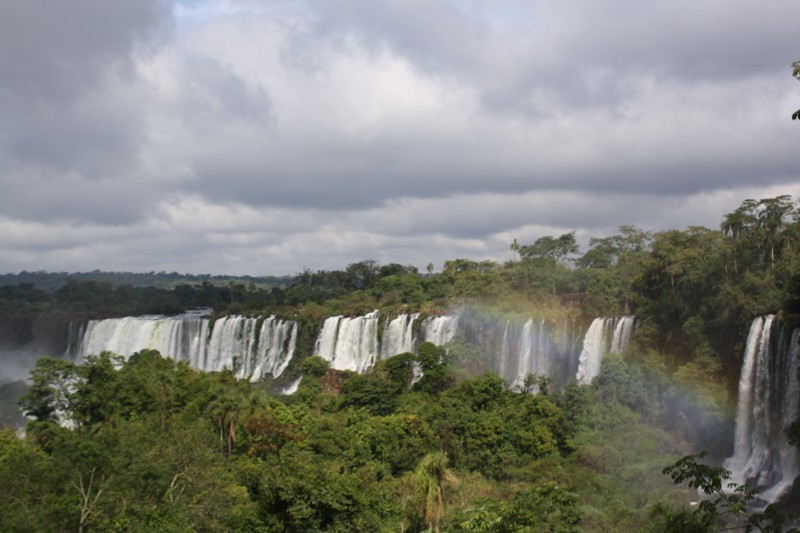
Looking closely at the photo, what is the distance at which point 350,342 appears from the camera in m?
50.1

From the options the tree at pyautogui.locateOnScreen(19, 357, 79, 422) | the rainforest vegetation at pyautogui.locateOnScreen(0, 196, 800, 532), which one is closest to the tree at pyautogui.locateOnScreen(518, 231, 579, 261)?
the rainforest vegetation at pyautogui.locateOnScreen(0, 196, 800, 532)

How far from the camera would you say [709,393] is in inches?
1160

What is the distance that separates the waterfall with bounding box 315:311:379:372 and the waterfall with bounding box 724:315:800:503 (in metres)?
26.2

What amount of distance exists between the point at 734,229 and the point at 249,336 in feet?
126

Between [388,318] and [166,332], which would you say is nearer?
[388,318]

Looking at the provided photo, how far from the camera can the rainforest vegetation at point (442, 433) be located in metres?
17.6

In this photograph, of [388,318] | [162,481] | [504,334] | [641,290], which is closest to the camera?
[162,481]

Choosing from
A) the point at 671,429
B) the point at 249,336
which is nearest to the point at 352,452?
the point at 671,429

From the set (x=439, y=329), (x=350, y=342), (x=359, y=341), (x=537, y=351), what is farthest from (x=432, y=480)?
(x=350, y=342)

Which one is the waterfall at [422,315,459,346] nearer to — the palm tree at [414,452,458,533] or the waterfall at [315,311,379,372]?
the waterfall at [315,311,379,372]

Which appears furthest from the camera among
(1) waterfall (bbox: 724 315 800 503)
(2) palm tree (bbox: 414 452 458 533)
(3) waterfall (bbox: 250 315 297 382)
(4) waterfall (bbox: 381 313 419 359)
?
(3) waterfall (bbox: 250 315 297 382)

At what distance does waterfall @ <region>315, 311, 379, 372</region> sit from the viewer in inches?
1929

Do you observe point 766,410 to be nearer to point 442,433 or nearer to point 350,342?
point 442,433

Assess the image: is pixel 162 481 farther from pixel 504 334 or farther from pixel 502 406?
pixel 504 334
